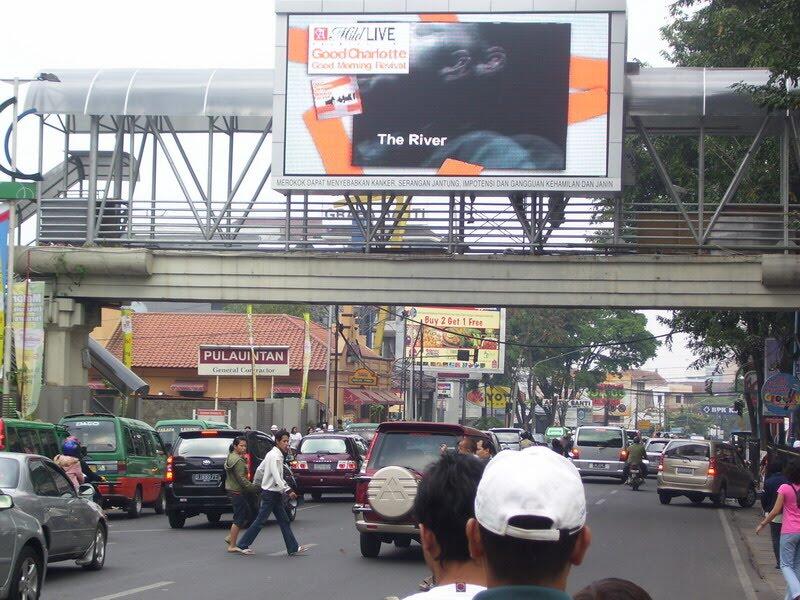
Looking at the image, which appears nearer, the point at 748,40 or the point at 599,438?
the point at 748,40

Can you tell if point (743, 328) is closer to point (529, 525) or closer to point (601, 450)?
point (601, 450)

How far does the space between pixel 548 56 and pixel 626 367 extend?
199 ft

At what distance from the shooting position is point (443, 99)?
25594mm

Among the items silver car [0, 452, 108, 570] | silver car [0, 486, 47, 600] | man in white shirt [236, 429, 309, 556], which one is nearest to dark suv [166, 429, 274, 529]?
man in white shirt [236, 429, 309, 556]

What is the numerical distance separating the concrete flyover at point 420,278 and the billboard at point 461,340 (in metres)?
54.5

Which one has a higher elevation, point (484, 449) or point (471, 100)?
point (471, 100)

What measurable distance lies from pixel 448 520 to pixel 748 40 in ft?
66.3

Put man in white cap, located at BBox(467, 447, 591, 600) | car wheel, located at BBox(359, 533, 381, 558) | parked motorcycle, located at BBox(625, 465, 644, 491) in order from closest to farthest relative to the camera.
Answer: man in white cap, located at BBox(467, 447, 591, 600), car wheel, located at BBox(359, 533, 381, 558), parked motorcycle, located at BBox(625, 465, 644, 491)

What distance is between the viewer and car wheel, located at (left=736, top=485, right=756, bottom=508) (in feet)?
111

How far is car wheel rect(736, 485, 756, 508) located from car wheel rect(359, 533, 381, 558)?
18488mm

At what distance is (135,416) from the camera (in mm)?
42875

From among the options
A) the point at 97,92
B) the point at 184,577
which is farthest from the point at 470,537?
the point at 97,92

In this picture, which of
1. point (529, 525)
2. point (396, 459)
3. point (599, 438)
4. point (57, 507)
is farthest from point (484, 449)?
point (599, 438)

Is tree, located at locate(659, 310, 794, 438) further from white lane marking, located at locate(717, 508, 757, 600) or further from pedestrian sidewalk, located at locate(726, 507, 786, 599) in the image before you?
white lane marking, located at locate(717, 508, 757, 600)
